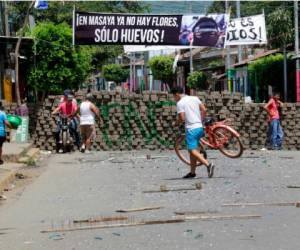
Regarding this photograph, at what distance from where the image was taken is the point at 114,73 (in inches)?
3273

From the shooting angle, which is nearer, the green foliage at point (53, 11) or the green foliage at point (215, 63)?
the green foliage at point (53, 11)

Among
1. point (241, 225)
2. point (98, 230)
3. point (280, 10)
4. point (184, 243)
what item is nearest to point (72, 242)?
point (98, 230)

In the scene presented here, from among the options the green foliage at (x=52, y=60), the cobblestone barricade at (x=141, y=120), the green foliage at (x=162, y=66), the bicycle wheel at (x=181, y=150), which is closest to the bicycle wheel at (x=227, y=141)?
the bicycle wheel at (x=181, y=150)

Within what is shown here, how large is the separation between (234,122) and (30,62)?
11.8 meters

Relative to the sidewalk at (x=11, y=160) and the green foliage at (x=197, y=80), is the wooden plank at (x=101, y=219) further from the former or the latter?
the green foliage at (x=197, y=80)

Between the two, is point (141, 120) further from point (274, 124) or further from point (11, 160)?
point (11, 160)

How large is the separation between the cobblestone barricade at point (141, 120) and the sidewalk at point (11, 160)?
2170 millimetres

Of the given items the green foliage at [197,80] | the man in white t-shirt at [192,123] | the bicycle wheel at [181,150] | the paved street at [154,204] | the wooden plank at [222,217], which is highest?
the green foliage at [197,80]

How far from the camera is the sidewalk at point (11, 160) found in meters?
14.4

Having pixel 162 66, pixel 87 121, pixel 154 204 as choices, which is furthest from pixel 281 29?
pixel 154 204

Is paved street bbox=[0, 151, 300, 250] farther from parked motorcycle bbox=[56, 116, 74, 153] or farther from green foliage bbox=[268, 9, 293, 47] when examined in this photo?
green foliage bbox=[268, 9, 293, 47]

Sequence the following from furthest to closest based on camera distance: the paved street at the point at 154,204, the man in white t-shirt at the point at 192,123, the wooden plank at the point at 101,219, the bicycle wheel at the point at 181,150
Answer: the bicycle wheel at the point at 181,150 → the man in white t-shirt at the point at 192,123 → the wooden plank at the point at 101,219 → the paved street at the point at 154,204

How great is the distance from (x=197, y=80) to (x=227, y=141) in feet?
137

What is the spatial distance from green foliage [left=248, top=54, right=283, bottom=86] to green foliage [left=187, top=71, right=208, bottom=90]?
15.2 meters
